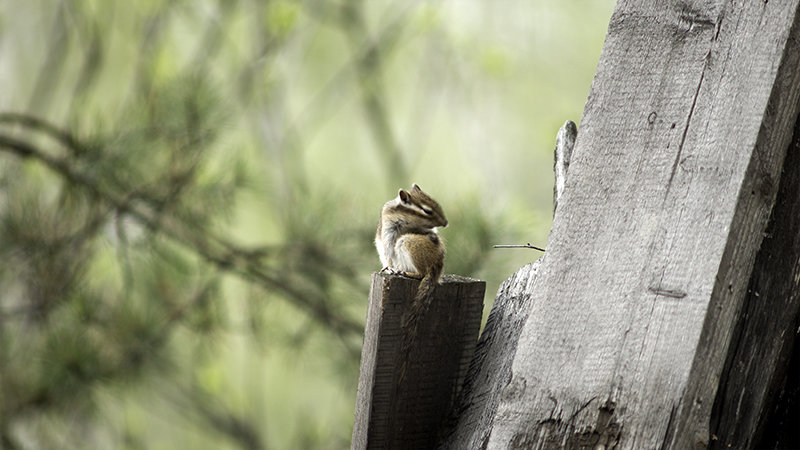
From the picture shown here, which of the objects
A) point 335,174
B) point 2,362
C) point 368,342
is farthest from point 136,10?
point 368,342

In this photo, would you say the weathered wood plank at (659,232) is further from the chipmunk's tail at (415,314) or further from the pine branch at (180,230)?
the pine branch at (180,230)

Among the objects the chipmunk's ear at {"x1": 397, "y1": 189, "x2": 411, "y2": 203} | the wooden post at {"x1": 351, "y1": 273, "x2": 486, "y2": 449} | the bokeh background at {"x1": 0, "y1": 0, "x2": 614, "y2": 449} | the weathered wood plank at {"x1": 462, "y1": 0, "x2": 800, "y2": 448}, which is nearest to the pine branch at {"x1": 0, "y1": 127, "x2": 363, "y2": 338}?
the bokeh background at {"x1": 0, "y1": 0, "x2": 614, "y2": 449}

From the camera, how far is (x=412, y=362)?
913 millimetres

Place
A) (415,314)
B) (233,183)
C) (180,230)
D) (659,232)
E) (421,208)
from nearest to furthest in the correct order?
1. (659,232)
2. (415,314)
3. (421,208)
4. (180,230)
5. (233,183)

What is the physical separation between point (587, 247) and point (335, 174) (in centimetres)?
422

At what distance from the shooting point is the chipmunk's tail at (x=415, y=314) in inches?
35.5

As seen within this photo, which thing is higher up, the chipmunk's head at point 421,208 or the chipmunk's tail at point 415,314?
the chipmunk's head at point 421,208

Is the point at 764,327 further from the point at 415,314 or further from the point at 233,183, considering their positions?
the point at 233,183

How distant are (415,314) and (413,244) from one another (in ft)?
0.32

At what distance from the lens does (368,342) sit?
0.90 m

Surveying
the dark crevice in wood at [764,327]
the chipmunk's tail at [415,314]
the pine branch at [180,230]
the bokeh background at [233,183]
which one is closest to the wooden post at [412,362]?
the chipmunk's tail at [415,314]

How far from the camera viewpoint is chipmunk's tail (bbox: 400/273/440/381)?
90 cm

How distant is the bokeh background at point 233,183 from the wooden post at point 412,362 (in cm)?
115

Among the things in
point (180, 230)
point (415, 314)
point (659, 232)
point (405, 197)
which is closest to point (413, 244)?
point (415, 314)
